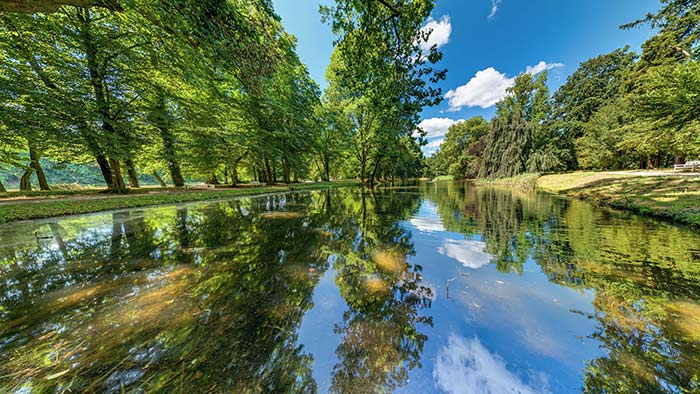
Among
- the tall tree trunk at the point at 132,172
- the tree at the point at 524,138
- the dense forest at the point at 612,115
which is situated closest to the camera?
the dense forest at the point at 612,115

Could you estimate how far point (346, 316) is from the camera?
96.4 inches

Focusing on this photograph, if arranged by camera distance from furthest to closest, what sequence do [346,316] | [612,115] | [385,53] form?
[612,115] < [385,53] < [346,316]

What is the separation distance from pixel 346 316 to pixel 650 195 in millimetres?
16054

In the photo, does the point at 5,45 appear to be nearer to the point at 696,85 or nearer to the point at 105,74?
the point at 105,74

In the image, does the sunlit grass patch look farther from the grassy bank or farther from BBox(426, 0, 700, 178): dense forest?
the grassy bank

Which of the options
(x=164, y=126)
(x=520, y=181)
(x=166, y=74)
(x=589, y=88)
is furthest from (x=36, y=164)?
(x=589, y=88)

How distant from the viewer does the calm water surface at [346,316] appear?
5.42 feet

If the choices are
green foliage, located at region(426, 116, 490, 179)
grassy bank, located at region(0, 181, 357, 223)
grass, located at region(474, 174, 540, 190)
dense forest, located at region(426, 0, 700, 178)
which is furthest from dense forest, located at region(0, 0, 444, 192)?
green foliage, located at region(426, 116, 490, 179)

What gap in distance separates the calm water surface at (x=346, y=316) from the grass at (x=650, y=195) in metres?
4.19

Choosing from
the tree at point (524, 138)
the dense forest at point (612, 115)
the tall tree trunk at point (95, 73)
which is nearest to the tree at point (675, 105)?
the dense forest at point (612, 115)

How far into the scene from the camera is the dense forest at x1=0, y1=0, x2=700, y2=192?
538 centimetres

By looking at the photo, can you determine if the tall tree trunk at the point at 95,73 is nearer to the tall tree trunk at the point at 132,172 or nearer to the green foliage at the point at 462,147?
the tall tree trunk at the point at 132,172

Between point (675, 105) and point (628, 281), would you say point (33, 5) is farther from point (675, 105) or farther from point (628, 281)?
point (675, 105)

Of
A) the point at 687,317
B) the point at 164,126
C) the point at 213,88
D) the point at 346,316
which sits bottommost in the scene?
the point at 687,317
